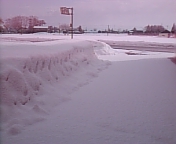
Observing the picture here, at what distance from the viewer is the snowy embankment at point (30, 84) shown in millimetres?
3350

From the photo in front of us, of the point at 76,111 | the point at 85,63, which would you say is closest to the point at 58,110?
the point at 76,111

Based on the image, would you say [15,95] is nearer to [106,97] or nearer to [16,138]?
[16,138]

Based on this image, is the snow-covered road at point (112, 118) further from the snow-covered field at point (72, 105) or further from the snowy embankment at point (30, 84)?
the snowy embankment at point (30, 84)

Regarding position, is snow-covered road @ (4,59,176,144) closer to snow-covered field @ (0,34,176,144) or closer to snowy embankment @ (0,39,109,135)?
snow-covered field @ (0,34,176,144)

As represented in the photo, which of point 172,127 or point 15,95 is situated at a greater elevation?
point 15,95

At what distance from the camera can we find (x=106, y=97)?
4605mm

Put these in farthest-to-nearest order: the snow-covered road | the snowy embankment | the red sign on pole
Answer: the red sign on pole < the snowy embankment < the snow-covered road

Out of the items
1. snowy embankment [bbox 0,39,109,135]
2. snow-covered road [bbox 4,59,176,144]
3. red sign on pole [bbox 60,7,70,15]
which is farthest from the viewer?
red sign on pole [bbox 60,7,70,15]

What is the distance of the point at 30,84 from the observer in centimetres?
412

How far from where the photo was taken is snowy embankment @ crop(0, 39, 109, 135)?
3350 mm

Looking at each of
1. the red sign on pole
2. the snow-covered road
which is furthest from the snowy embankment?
the red sign on pole

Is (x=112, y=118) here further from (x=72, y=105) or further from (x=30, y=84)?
(x=30, y=84)

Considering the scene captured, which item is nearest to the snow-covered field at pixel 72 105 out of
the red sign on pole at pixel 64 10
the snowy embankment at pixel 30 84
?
the snowy embankment at pixel 30 84

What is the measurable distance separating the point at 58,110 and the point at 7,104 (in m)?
0.91
